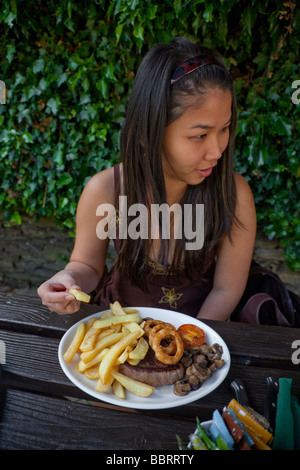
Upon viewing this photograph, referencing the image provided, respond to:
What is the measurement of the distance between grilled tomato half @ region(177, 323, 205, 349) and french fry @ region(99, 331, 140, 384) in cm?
20

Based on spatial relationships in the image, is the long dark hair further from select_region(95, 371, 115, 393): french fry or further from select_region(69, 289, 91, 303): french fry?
select_region(95, 371, 115, 393): french fry

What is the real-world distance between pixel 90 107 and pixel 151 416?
2.78 metres

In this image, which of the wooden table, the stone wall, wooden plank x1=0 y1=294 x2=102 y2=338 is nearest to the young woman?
wooden plank x1=0 y1=294 x2=102 y2=338

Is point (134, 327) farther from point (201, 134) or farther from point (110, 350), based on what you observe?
point (201, 134)

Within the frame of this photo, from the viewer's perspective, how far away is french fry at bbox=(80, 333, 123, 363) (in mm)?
1191

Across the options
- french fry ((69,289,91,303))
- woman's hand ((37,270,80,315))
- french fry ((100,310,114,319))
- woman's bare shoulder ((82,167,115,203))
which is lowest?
french fry ((100,310,114,319))

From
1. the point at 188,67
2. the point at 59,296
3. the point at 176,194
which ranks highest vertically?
the point at 188,67

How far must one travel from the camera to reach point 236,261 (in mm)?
2064

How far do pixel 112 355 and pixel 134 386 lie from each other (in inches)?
4.5

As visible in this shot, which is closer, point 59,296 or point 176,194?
point 59,296

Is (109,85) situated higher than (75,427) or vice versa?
(109,85)

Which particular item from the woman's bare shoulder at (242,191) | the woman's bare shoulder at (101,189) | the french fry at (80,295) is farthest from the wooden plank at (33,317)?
the woman's bare shoulder at (242,191)

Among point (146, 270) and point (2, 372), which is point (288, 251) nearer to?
point (146, 270)

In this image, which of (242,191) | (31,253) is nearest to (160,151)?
(242,191)
